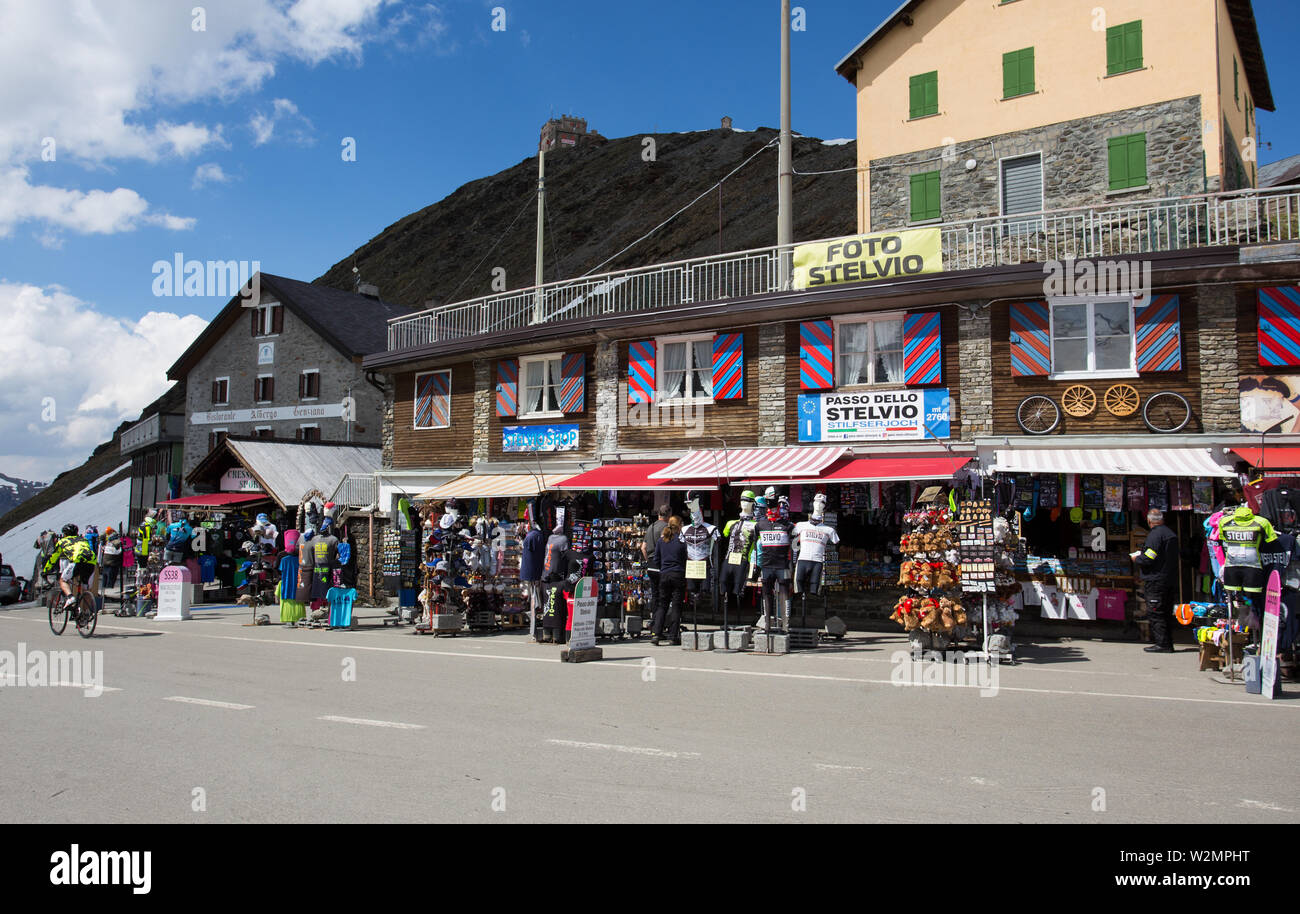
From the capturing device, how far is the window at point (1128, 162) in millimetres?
21875

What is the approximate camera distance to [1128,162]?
72.2 feet

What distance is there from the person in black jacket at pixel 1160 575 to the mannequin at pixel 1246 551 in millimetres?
3007

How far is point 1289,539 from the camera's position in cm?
1038

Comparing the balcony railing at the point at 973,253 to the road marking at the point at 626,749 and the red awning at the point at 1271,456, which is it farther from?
the road marking at the point at 626,749

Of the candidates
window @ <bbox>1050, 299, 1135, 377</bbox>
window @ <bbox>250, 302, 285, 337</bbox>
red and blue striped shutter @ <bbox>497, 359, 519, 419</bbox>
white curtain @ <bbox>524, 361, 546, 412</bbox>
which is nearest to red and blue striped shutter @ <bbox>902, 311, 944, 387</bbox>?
window @ <bbox>1050, 299, 1135, 377</bbox>

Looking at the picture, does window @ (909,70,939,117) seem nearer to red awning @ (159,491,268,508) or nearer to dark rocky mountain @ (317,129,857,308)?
red awning @ (159,491,268,508)

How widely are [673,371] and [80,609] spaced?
12589 millimetres

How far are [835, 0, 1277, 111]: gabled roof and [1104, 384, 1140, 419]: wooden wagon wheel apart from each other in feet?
42.5

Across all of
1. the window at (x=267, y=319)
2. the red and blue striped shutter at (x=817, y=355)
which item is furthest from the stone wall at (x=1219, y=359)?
the window at (x=267, y=319)

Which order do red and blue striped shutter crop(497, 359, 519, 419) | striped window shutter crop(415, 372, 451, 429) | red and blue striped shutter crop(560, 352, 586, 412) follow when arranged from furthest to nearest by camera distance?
1. striped window shutter crop(415, 372, 451, 429)
2. red and blue striped shutter crop(497, 359, 519, 419)
3. red and blue striped shutter crop(560, 352, 586, 412)

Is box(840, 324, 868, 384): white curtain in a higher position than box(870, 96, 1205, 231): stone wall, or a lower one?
lower

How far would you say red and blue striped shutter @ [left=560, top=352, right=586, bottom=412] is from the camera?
2250cm

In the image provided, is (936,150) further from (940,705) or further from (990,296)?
(940,705)

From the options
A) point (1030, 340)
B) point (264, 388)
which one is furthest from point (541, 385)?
point (264, 388)
